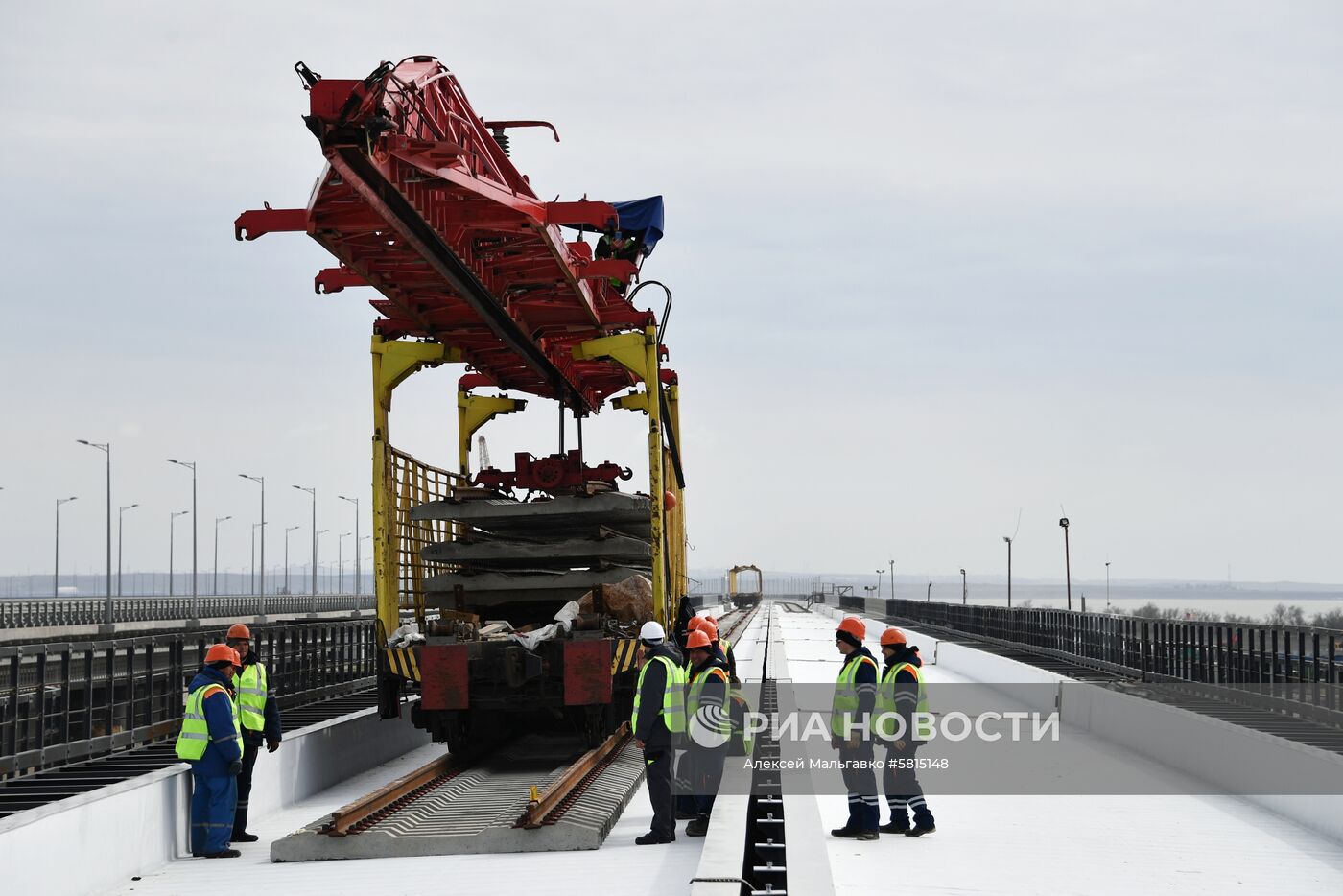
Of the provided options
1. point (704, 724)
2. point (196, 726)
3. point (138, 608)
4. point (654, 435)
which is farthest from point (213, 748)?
point (138, 608)

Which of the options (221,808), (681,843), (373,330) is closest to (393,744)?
(373,330)

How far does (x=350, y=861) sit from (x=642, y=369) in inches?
256

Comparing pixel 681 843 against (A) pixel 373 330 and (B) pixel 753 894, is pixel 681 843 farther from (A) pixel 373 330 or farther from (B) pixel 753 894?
(A) pixel 373 330

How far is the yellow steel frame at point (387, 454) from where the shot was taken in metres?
15.1

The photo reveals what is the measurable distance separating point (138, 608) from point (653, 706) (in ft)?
191

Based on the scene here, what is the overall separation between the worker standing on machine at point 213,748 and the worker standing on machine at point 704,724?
10.9ft

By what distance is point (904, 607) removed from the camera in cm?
6038

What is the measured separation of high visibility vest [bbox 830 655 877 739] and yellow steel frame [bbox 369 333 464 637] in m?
5.98

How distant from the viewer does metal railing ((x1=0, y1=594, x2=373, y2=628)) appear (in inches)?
1954

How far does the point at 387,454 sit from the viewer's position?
15.2 meters

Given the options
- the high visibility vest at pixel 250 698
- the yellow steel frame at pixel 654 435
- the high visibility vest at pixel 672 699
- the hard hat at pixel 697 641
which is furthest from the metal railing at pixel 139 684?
the hard hat at pixel 697 641

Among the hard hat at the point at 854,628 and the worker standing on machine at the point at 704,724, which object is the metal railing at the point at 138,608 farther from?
the hard hat at the point at 854,628

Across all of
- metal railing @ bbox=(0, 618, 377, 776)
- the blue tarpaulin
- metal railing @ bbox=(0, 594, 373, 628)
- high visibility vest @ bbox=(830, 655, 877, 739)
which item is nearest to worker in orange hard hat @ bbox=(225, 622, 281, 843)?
metal railing @ bbox=(0, 618, 377, 776)

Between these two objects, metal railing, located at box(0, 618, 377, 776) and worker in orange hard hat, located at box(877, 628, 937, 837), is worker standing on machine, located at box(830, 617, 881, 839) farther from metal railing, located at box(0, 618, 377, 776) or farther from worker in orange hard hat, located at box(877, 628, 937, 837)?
metal railing, located at box(0, 618, 377, 776)
